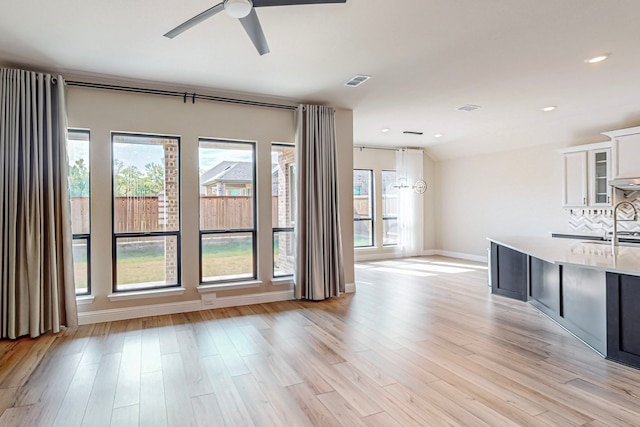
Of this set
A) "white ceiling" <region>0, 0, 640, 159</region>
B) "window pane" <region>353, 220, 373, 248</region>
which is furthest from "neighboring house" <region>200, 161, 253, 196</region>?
"window pane" <region>353, 220, 373, 248</region>

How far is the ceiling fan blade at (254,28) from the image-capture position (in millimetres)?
2506

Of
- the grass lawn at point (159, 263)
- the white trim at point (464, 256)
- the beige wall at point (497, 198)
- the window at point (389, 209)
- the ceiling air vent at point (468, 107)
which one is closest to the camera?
the grass lawn at point (159, 263)

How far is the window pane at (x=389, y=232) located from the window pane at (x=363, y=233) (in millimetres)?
361

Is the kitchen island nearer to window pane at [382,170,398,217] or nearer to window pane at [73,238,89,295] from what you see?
window pane at [382,170,398,217]

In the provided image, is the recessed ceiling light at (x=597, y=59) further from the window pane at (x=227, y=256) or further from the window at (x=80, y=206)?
the window at (x=80, y=206)

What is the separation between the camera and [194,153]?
4633 millimetres

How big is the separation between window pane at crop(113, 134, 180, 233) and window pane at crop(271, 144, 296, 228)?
132 centimetres

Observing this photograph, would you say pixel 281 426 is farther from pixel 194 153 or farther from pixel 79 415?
pixel 194 153

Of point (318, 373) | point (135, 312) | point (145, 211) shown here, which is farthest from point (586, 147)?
point (135, 312)

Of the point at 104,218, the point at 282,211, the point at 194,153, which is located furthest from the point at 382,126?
the point at 104,218

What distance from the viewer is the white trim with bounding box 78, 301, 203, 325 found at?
163 inches

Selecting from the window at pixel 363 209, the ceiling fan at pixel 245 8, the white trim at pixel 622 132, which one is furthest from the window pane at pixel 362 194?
the ceiling fan at pixel 245 8

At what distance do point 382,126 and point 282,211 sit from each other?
2.75m

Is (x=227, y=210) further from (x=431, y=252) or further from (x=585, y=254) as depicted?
(x=431, y=252)
